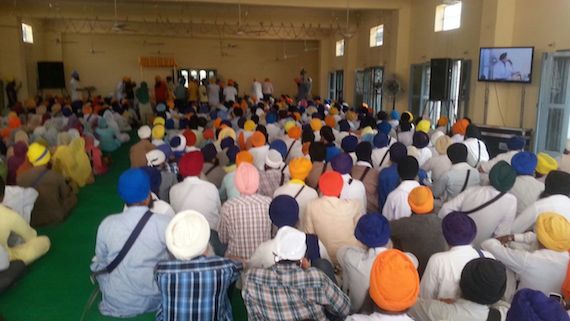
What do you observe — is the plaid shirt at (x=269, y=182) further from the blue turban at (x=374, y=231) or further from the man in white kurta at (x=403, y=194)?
the blue turban at (x=374, y=231)

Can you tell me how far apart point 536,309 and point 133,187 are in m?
2.48

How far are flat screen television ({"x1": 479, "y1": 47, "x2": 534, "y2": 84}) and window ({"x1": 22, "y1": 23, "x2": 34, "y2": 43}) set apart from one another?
598 inches

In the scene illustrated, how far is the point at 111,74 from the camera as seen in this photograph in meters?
21.1

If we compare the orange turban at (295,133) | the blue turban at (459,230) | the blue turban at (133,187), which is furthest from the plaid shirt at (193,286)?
the orange turban at (295,133)

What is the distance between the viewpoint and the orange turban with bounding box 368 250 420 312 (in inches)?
81.7

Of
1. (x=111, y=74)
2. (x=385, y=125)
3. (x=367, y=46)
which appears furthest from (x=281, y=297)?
(x=111, y=74)

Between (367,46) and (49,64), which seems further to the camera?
(49,64)

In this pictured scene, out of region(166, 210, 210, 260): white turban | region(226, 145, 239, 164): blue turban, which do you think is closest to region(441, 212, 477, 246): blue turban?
region(166, 210, 210, 260): white turban

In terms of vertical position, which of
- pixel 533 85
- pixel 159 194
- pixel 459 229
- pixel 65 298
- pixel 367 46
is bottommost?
pixel 65 298

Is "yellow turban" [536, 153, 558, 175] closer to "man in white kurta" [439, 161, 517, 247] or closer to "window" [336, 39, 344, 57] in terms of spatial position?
"man in white kurta" [439, 161, 517, 247]

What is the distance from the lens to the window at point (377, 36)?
48.0ft

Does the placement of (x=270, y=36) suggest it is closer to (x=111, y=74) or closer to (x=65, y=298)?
(x=111, y=74)

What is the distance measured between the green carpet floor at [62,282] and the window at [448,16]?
8360 mm

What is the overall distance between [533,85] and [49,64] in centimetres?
1614
